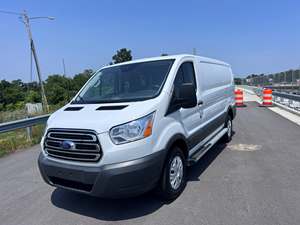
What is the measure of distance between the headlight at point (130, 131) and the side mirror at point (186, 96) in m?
0.84

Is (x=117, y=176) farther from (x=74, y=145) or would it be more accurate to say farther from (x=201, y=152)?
(x=201, y=152)

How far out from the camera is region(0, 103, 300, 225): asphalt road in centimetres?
A: 299

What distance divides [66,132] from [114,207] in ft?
4.43

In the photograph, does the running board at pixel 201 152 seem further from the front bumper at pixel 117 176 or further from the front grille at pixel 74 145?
the front grille at pixel 74 145

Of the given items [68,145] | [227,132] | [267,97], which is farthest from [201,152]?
[267,97]

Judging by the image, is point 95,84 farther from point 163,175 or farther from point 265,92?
point 265,92

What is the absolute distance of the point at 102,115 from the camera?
2.99 meters

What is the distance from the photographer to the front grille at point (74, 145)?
281 centimetres

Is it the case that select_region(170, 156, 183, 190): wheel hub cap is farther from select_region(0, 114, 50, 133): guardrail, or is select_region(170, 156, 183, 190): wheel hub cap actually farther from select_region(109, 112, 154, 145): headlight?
select_region(0, 114, 50, 133): guardrail

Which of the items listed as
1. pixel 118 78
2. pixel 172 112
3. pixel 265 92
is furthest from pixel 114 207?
pixel 265 92

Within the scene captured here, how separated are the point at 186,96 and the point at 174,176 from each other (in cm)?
125

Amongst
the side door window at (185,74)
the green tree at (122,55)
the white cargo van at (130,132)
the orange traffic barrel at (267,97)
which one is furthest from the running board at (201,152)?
the green tree at (122,55)

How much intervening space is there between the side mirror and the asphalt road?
145 cm

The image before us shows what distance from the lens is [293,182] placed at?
3.80m
